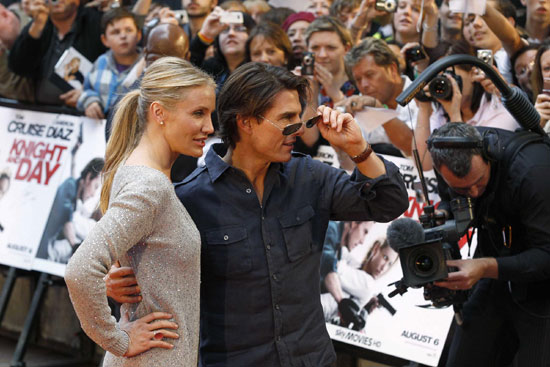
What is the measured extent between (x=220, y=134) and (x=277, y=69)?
0.33 metres

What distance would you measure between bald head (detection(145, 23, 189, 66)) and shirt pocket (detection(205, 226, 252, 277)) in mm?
2742

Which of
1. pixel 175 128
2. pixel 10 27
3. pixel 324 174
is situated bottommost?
pixel 10 27

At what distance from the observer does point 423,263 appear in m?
3.58

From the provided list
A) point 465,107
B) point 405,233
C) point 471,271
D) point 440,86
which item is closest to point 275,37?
point 465,107

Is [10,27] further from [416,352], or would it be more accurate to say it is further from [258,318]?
[258,318]

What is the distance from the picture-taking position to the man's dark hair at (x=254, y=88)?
2814 millimetres

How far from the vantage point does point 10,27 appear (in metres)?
7.53

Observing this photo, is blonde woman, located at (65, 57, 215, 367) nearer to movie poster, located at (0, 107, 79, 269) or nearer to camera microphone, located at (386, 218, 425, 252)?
camera microphone, located at (386, 218, 425, 252)

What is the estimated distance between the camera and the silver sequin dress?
2420 millimetres

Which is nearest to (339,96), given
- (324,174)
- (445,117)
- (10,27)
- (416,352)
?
(445,117)

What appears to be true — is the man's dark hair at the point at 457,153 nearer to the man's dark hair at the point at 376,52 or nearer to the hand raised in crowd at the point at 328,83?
the man's dark hair at the point at 376,52

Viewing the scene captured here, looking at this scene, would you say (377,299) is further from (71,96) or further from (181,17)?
(71,96)

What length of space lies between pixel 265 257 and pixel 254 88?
1.96 feet

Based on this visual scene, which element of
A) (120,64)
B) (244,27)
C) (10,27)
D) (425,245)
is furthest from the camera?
(10,27)
